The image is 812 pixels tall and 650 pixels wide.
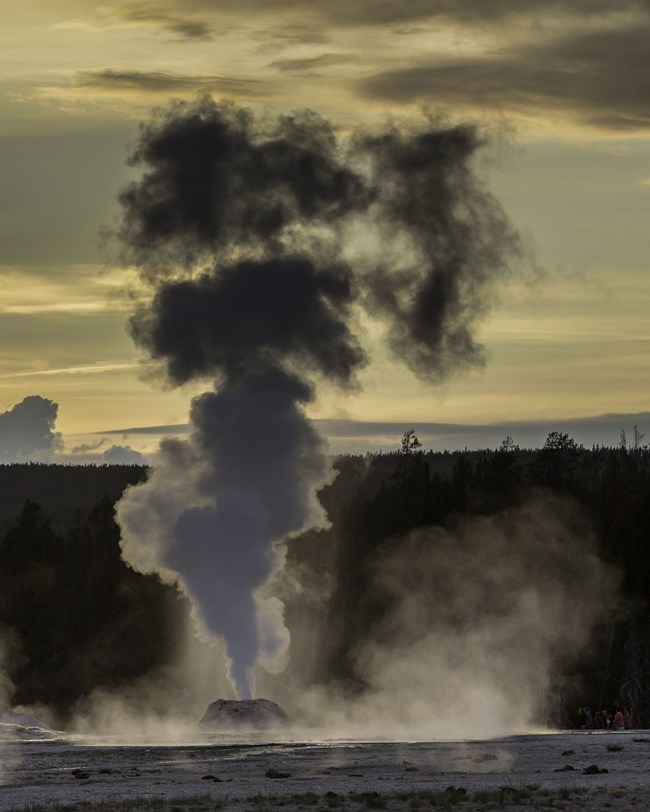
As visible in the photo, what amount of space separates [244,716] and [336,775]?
17.9 m

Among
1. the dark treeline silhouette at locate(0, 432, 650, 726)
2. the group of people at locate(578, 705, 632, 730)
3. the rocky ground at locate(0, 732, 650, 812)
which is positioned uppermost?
the dark treeline silhouette at locate(0, 432, 650, 726)

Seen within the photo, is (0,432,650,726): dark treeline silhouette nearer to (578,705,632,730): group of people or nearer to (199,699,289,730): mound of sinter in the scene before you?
(578,705,632,730): group of people

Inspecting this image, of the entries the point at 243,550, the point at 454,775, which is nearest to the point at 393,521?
the point at 243,550

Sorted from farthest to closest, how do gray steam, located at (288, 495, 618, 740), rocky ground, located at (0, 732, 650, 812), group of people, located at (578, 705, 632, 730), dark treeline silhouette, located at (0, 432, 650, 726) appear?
dark treeline silhouette, located at (0, 432, 650, 726) → gray steam, located at (288, 495, 618, 740) → group of people, located at (578, 705, 632, 730) → rocky ground, located at (0, 732, 650, 812)

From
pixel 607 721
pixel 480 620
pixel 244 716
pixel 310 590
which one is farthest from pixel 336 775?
pixel 310 590

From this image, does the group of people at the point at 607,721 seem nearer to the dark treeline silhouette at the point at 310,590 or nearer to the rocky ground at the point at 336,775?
the rocky ground at the point at 336,775

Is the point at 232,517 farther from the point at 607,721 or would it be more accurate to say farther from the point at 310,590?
the point at 310,590

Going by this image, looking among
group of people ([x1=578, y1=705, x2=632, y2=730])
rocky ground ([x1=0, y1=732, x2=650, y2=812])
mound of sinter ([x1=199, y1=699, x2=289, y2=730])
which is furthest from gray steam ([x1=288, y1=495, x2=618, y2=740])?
rocky ground ([x1=0, y1=732, x2=650, y2=812])

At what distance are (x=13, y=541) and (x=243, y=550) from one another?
170 ft

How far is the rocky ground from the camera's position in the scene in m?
32.8

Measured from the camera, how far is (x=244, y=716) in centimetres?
5662

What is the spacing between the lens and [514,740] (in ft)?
159

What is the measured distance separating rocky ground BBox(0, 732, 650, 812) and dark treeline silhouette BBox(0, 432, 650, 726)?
44350 millimetres

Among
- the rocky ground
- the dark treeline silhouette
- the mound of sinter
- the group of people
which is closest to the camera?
the rocky ground
